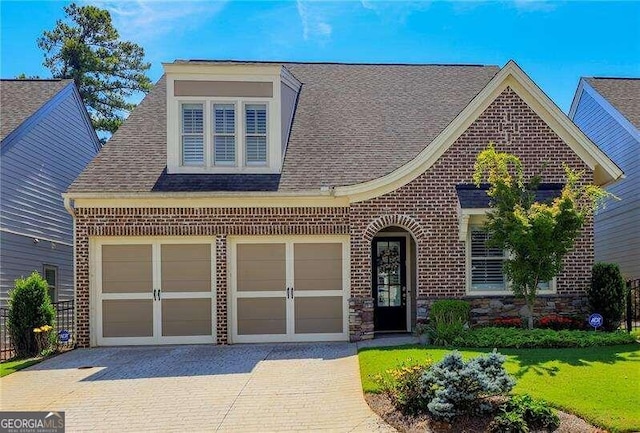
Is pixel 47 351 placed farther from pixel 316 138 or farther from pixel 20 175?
pixel 316 138

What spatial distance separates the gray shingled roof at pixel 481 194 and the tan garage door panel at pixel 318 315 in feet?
12.1

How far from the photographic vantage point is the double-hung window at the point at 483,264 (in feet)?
38.8

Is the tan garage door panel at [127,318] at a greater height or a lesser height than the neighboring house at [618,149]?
lesser

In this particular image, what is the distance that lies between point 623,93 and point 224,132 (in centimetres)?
1387

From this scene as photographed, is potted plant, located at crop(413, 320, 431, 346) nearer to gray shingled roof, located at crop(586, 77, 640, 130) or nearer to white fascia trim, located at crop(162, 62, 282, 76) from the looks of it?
white fascia trim, located at crop(162, 62, 282, 76)

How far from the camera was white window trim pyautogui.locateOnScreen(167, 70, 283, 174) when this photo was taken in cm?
1254

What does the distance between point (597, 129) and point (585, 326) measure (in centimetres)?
967

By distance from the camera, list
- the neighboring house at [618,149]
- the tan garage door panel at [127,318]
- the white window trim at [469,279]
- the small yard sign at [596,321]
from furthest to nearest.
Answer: the neighboring house at [618,149] → the tan garage door panel at [127,318] → the white window trim at [469,279] → the small yard sign at [596,321]

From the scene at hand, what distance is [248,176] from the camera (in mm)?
12461

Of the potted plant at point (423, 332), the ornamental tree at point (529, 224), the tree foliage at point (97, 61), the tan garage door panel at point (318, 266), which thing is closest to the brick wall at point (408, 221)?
the tan garage door panel at point (318, 266)

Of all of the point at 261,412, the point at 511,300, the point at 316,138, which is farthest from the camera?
the point at 316,138

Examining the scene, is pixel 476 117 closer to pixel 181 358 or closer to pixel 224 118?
pixel 224 118

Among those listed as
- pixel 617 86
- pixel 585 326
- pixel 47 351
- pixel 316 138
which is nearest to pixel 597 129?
pixel 617 86

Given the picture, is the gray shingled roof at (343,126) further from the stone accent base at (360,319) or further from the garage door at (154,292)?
the stone accent base at (360,319)
